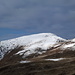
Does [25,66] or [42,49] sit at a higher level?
[42,49]

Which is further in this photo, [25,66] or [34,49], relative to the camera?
[34,49]

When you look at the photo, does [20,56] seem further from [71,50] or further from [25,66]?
[25,66]

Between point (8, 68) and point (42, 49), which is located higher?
point (42, 49)

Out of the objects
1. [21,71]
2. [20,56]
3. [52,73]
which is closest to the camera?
[52,73]

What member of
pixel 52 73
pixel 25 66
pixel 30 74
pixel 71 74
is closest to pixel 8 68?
pixel 25 66

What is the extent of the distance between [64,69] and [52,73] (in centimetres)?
339

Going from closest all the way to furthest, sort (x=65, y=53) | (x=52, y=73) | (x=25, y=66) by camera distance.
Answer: (x=52, y=73)
(x=25, y=66)
(x=65, y=53)

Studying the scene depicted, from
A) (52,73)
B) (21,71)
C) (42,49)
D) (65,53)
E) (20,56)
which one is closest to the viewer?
(52,73)

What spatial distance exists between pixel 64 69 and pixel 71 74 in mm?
6919

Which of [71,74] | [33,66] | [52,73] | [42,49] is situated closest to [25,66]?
[33,66]

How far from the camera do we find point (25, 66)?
6956cm

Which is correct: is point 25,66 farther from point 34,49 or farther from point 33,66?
point 34,49

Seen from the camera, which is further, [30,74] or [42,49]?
[42,49]

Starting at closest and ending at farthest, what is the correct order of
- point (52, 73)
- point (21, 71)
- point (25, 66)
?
point (52, 73), point (21, 71), point (25, 66)
